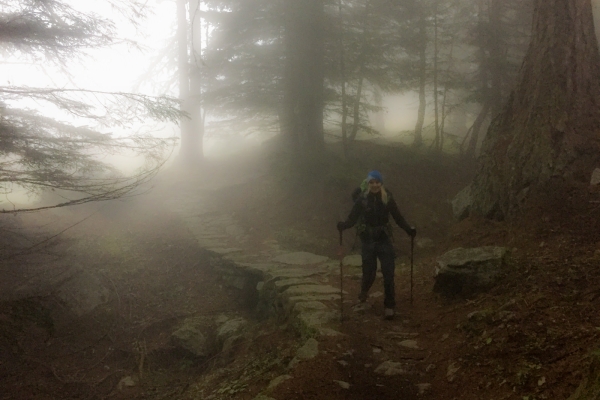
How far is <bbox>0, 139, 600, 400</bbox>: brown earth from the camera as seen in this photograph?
485 cm

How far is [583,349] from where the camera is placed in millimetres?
4066

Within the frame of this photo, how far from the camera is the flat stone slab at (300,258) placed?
1040 cm

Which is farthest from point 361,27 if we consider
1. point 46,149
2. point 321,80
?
point 46,149

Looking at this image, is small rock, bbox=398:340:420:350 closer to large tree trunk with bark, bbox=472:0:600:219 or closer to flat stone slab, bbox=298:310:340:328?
flat stone slab, bbox=298:310:340:328

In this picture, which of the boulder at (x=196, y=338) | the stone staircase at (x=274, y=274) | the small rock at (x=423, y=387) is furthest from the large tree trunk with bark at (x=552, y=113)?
the boulder at (x=196, y=338)

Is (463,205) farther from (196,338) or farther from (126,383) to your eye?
(126,383)

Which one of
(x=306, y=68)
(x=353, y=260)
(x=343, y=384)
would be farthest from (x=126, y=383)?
(x=306, y=68)

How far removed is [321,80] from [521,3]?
29.0ft

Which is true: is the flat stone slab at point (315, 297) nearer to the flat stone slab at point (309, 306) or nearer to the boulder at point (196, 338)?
the flat stone slab at point (309, 306)

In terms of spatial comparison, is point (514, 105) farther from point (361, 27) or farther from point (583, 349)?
point (361, 27)

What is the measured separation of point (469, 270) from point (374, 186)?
6.22 ft

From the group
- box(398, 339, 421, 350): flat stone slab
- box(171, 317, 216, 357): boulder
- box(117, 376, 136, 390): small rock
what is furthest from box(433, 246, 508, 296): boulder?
box(117, 376, 136, 390): small rock

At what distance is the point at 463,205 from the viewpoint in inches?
377

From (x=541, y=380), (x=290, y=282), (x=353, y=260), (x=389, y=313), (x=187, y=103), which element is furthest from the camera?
(x=187, y=103)
